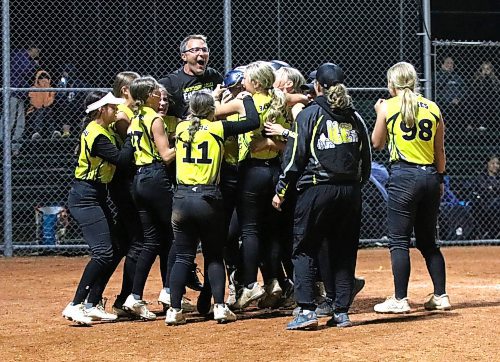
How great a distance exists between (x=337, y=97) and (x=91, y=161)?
6.62 feet

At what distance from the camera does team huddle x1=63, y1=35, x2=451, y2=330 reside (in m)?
7.43

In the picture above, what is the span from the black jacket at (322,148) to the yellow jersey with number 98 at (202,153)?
0.55 metres

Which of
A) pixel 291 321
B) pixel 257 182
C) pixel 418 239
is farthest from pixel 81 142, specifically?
pixel 418 239

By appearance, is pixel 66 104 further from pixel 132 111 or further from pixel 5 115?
pixel 132 111

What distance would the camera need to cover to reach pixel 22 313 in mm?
8797

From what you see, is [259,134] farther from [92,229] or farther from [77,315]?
[77,315]

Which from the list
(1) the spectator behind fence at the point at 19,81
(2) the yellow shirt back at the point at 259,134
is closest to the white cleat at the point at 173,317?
(2) the yellow shirt back at the point at 259,134

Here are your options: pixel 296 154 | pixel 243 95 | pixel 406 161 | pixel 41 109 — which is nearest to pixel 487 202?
pixel 41 109

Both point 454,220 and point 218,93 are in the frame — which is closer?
point 218,93

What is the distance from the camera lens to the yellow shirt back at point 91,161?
792 centimetres

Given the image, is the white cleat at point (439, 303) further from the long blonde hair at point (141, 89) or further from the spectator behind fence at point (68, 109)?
the spectator behind fence at point (68, 109)

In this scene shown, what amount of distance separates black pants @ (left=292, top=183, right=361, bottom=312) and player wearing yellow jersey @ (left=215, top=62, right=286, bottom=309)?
704 mm

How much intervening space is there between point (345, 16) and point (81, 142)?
8106 mm

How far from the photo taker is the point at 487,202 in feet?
49.4
